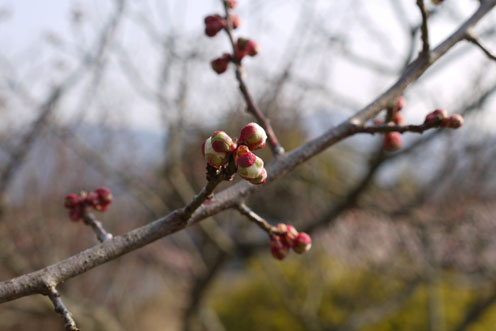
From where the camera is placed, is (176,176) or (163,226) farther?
(176,176)

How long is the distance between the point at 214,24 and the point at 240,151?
29.1 inches

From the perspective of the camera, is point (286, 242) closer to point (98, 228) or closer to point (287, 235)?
point (287, 235)

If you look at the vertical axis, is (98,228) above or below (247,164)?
above

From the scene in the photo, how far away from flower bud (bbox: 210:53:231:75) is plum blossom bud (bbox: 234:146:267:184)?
0.71 meters

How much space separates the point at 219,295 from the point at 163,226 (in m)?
8.66

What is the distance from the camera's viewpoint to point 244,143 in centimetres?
78

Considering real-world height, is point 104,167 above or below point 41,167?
below

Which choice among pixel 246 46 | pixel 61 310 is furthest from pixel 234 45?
pixel 61 310

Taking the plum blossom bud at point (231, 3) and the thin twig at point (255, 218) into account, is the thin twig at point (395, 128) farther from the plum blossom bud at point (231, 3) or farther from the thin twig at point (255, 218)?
the plum blossom bud at point (231, 3)

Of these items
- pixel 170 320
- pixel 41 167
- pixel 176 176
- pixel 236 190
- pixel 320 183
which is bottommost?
pixel 236 190

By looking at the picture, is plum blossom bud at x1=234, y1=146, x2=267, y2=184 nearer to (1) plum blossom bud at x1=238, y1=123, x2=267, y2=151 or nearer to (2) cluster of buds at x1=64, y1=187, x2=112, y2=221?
(1) plum blossom bud at x1=238, y1=123, x2=267, y2=151

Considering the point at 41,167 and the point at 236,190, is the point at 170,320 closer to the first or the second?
the point at 41,167

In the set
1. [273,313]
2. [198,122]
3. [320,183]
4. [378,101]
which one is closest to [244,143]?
[378,101]

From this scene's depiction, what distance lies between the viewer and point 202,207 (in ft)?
3.21
